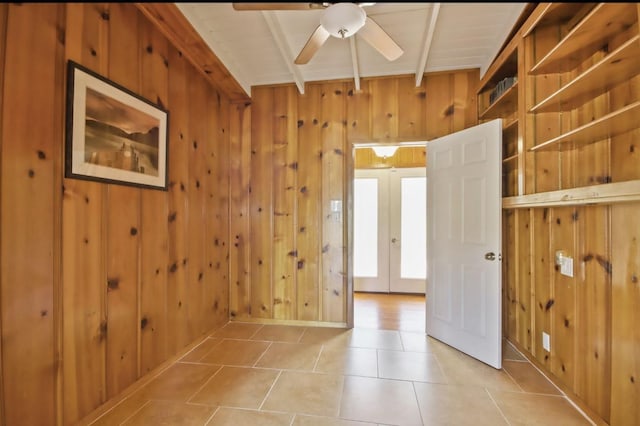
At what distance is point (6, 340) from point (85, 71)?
1.41m

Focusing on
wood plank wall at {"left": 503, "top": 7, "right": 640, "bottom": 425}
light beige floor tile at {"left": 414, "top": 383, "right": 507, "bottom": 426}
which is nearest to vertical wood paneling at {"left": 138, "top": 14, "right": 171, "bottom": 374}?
light beige floor tile at {"left": 414, "top": 383, "right": 507, "bottom": 426}

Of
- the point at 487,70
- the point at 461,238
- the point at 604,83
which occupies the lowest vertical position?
the point at 461,238

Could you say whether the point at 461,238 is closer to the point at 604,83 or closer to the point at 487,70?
the point at 604,83

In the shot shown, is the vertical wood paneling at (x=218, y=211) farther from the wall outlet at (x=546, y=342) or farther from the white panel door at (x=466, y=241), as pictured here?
the wall outlet at (x=546, y=342)

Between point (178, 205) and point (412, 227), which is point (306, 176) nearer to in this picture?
point (178, 205)

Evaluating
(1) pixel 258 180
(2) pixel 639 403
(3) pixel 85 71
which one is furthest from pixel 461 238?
(3) pixel 85 71

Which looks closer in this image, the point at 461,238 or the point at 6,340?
the point at 6,340

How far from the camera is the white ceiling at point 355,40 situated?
6.79ft

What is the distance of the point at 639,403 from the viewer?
1395 millimetres

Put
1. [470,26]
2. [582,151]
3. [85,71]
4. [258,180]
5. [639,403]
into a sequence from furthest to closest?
[258,180] → [470,26] → [582,151] → [85,71] → [639,403]

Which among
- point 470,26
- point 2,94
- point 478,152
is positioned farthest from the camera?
point 478,152

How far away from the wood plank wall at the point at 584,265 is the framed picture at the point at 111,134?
2.83 m

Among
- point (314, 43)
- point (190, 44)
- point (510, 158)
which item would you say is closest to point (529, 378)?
point (510, 158)

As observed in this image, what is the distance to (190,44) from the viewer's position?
7.45 feet
